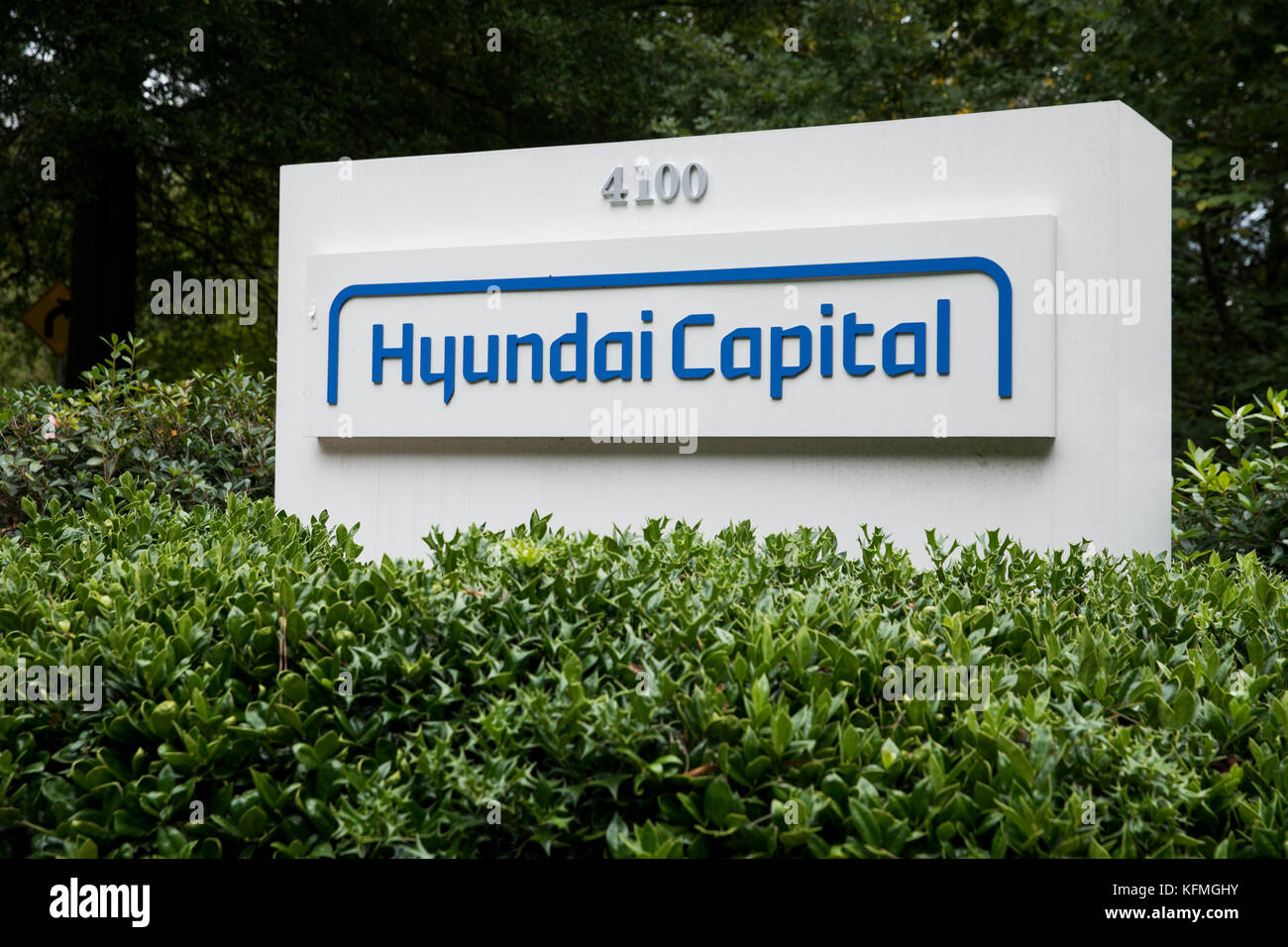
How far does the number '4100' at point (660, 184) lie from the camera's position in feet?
19.9

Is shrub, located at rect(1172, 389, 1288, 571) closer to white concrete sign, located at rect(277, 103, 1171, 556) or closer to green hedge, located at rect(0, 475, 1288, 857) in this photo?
white concrete sign, located at rect(277, 103, 1171, 556)

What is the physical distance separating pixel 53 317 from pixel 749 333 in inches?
427

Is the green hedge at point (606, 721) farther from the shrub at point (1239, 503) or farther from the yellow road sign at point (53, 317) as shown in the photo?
the yellow road sign at point (53, 317)

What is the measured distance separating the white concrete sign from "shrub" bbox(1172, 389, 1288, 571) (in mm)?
236

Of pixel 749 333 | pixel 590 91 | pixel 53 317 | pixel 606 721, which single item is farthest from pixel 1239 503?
pixel 53 317

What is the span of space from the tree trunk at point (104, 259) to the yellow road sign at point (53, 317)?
1.49 ft

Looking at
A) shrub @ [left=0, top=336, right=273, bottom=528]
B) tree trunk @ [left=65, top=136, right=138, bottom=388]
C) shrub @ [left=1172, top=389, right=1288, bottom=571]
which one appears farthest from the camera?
tree trunk @ [left=65, top=136, right=138, bottom=388]

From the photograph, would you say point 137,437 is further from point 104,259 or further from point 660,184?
point 104,259

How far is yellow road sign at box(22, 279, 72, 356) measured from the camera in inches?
539

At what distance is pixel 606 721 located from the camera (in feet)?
7.59

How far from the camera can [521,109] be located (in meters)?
13.8

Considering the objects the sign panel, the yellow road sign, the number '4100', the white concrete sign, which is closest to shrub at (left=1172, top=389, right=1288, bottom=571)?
the white concrete sign
